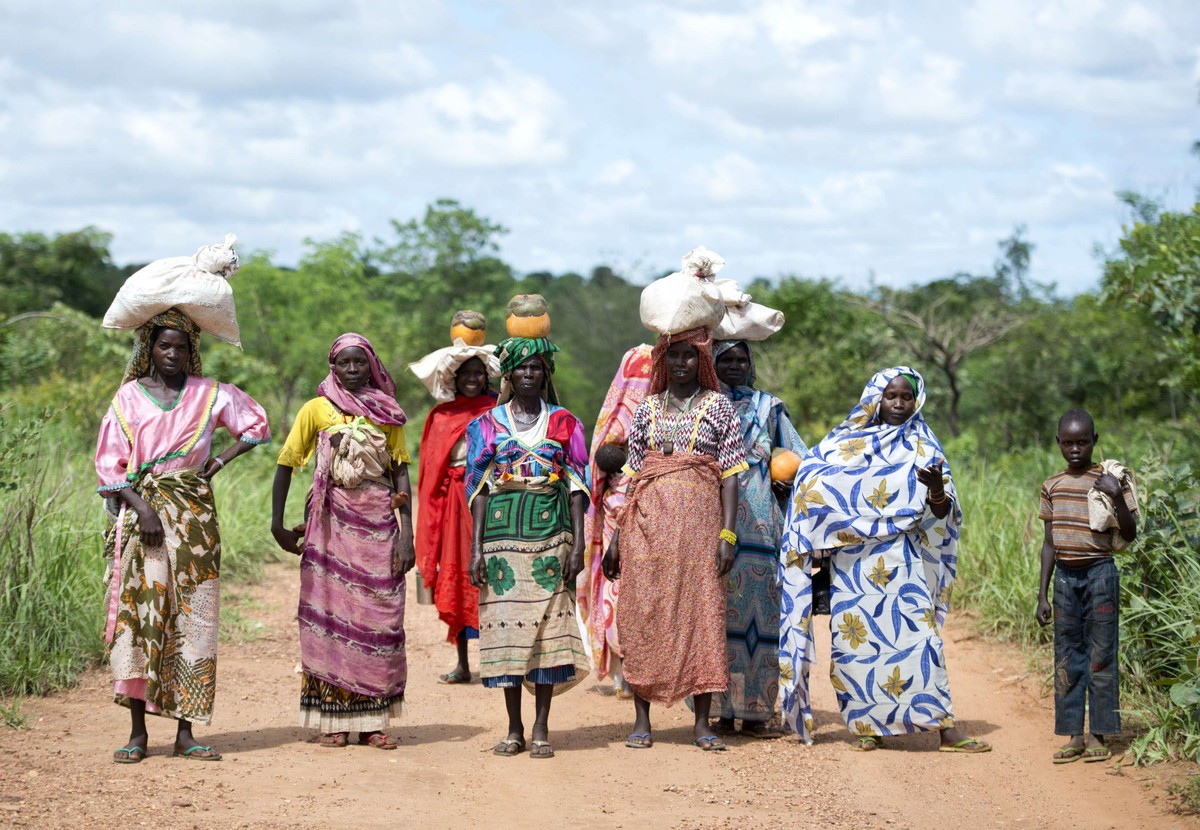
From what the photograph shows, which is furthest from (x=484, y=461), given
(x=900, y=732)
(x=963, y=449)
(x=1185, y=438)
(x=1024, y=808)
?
(x=963, y=449)

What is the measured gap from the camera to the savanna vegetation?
6.87 m

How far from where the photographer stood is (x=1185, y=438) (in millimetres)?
11180

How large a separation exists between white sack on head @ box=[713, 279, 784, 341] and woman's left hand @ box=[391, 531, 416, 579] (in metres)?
1.87

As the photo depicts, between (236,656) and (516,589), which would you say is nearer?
(516,589)

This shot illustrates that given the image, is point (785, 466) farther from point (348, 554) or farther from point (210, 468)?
point (210, 468)

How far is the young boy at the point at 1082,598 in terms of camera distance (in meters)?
5.99

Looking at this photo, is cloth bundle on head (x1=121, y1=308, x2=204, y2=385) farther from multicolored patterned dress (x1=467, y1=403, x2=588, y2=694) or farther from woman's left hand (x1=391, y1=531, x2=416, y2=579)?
multicolored patterned dress (x1=467, y1=403, x2=588, y2=694)

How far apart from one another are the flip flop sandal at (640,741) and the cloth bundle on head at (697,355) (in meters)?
1.65

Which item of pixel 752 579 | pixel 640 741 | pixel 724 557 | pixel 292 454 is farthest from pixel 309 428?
pixel 752 579

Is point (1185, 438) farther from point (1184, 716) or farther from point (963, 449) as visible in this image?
point (1184, 716)

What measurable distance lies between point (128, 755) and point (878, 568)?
3.51 meters

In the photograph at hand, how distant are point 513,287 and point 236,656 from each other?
28.2 meters

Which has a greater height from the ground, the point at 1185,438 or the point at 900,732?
the point at 1185,438

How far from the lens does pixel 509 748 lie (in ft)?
20.0
